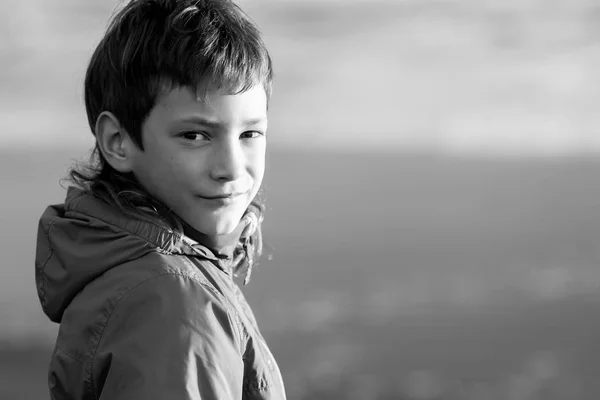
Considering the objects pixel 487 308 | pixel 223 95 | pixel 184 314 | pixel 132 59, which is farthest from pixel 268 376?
pixel 487 308

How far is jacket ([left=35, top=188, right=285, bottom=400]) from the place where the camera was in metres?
1.59

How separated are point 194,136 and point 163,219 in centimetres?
18

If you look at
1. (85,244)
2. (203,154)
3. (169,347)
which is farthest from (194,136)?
(169,347)

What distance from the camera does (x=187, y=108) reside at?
181cm

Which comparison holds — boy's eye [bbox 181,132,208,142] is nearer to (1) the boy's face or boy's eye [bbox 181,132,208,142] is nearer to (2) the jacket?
(1) the boy's face

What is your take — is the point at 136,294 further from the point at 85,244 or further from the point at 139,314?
the point at 85,244

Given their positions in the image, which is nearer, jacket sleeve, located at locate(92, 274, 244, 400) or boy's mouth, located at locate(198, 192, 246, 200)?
jacket sleeve, located at locate(92, 274, 244, 400)

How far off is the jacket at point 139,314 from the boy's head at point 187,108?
10 cm

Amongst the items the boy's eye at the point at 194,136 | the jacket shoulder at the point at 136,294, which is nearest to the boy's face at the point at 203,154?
the boy's eye at the point at 194,136

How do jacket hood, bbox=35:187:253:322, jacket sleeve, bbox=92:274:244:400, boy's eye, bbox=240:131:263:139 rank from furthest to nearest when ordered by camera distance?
boy's eye, bbox=240:131:263:139 → jacket hood, bbox=35:187:253:322 → jacket sleeve, bbox=92:274:244:400

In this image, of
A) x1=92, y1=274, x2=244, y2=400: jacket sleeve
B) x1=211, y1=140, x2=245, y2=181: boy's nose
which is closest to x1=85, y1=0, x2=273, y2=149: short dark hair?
x1=211, y1=140, x2=245, y2=181: boy's nose

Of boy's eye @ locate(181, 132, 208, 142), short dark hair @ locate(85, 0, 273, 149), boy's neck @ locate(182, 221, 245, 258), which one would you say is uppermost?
short dark hair @ locate(85, 0, 273, 149)

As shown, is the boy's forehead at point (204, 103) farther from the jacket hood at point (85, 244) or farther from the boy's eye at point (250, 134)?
the jacket hood at point (85, 244)

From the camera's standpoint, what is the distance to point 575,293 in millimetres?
8508
